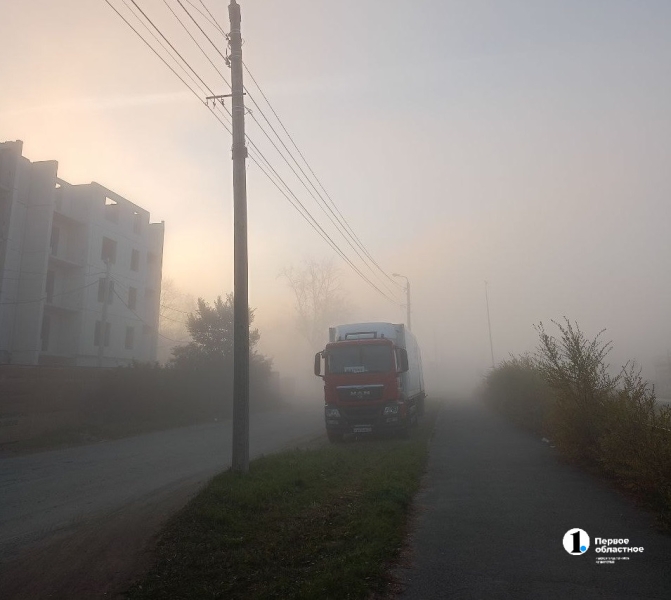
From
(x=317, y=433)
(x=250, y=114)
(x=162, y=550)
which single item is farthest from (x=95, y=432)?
(x=162, y=550)

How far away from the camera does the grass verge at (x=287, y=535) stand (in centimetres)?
522

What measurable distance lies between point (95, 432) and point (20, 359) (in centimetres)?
1282

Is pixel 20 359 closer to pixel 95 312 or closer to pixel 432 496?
pixel 95 312

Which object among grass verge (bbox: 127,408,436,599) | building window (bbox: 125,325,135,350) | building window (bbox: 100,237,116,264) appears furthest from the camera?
building window (bbox: 125,325,135,350)

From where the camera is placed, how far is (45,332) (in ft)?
112

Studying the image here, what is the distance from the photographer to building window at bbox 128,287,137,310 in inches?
1587

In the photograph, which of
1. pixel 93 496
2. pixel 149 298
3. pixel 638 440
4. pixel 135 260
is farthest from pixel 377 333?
pixel 149 298

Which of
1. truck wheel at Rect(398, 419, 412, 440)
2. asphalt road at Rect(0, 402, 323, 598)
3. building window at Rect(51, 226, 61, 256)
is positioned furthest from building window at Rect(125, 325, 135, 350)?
truck wheel at Rect(398, 419, 412, 440)

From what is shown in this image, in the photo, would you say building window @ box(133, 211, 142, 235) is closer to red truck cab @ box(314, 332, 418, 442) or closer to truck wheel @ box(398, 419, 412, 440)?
red truck cab @ box(314, 332, 418, 442)

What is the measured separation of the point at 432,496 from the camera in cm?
900

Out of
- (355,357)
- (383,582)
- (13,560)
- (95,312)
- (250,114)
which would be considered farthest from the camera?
(95,312)

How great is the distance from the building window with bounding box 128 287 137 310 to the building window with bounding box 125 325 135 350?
1.54 meters

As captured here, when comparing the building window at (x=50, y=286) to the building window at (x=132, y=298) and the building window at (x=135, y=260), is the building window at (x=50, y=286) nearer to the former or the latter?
the building window at (x=132, y=298)

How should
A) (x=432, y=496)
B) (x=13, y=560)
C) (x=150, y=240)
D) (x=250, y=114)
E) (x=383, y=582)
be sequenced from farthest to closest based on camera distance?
1. (x=150, y=240)
2. (x=250, y=114)
3. (x=432, y=496)
4. (x=13, y=560)
5. (x=383, y=582)
